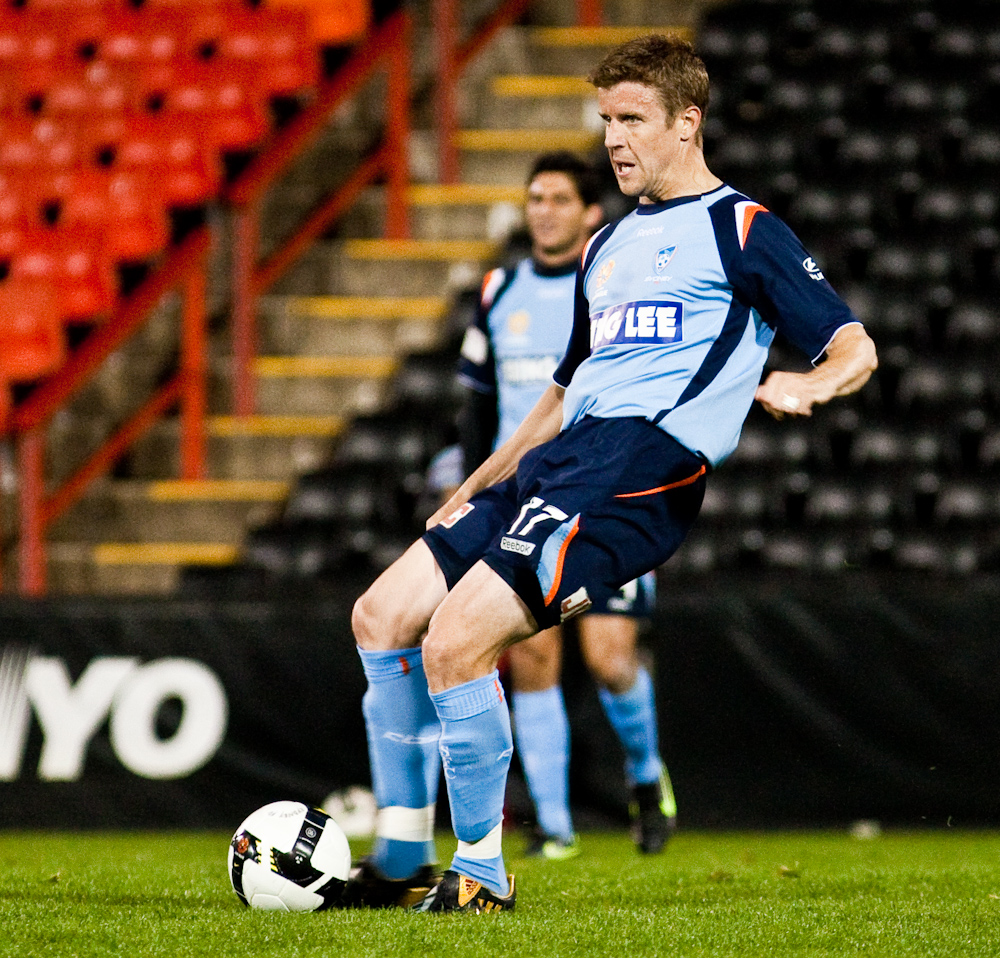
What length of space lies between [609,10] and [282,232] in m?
2.94

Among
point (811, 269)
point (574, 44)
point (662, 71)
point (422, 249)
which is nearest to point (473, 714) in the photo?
point (811, 269)

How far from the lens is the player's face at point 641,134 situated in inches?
133

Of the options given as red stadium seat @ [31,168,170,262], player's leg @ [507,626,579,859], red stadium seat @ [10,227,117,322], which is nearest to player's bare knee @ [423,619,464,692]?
player's leg @ [507,626,579,859]

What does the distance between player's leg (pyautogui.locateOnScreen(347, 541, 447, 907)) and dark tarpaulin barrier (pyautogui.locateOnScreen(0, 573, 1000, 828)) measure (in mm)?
2822

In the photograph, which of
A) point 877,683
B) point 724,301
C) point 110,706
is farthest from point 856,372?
point 110,706

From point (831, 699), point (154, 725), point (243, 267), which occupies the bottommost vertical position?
point (154, 725)

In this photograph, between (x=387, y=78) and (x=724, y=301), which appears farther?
(x=387, y=78)

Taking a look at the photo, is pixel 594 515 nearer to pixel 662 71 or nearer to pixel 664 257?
pixel 664 257

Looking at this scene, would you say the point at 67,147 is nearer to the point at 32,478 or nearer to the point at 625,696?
the point at 32,478

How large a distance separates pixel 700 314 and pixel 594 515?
0.50 meters

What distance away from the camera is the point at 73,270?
8.77 metres

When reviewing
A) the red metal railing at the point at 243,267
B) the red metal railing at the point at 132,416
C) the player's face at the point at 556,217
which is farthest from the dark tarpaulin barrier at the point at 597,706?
the red metal railing at the point at 132,416

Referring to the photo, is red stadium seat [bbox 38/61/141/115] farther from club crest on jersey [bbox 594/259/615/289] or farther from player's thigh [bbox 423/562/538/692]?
player's thigh [bbox 423/562/538/692]

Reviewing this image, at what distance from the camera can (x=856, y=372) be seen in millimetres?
3107
